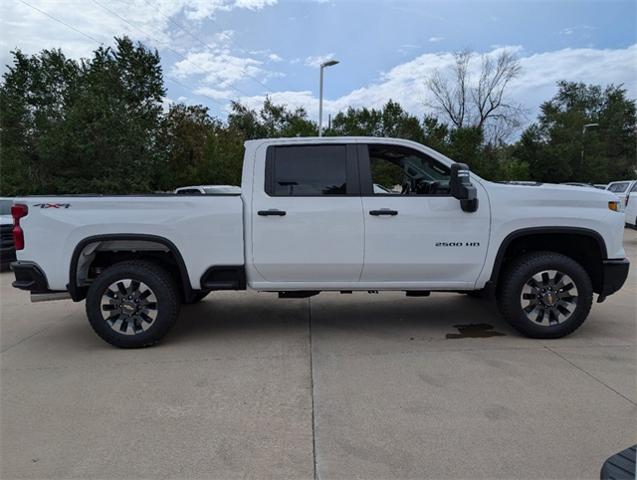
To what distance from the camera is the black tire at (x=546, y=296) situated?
475 centimetres

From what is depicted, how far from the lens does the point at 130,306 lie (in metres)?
4.72

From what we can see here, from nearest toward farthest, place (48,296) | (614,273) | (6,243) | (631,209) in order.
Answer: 1. (614,273)
2. (48,296)
3. (6,243)
4. (631,209)

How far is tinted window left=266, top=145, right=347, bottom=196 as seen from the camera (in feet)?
15.7

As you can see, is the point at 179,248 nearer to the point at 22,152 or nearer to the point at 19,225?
the point at 19,225

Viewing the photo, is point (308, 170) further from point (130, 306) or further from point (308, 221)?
point (130, 306)

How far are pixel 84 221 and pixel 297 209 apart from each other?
81.5 inches

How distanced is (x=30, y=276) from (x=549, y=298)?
5142 mm

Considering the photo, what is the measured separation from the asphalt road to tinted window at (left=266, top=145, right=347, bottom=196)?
156 centimetres

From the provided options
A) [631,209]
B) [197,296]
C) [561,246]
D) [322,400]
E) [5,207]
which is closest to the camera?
[322,400]

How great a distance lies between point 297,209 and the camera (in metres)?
4.69

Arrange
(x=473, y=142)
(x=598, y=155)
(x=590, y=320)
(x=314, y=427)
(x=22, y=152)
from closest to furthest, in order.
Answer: (x=314, y=427)
(x=590, y=320)
(x=22, y=152)
(x=473, y=142)
(x=598, y=155)

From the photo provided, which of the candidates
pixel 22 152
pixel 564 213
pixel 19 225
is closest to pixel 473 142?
pixel 22 152

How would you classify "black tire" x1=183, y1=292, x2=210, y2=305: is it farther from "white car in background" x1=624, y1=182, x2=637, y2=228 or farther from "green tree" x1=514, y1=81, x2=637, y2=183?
"green tree" x1=514, y1=81, x2=637, y2=183

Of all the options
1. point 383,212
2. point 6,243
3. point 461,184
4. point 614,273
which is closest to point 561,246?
point 614,273
